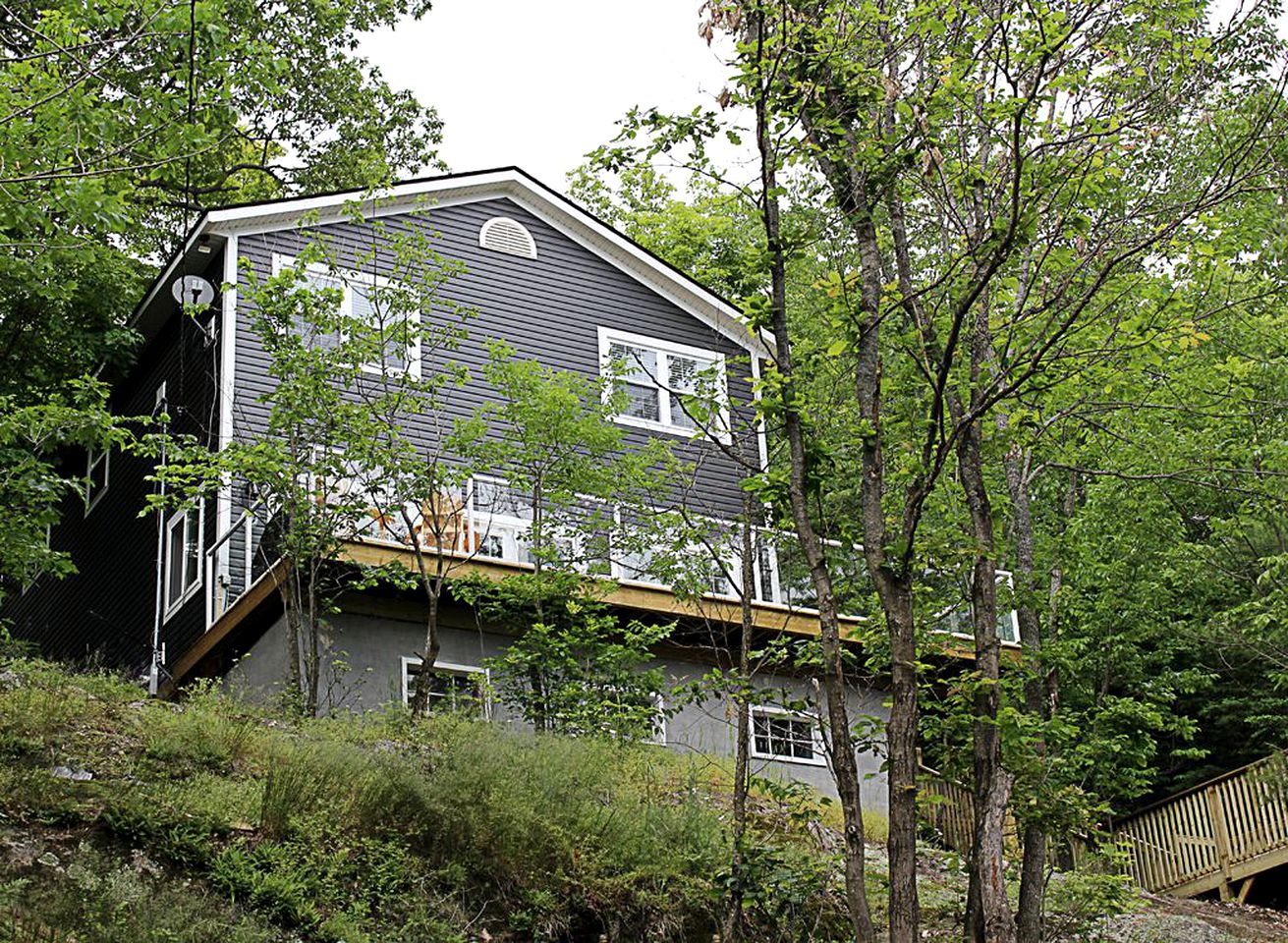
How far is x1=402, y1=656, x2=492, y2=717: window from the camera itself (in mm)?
12875

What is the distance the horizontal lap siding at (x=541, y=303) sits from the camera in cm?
Answer: 1850

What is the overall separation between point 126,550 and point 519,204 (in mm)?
7658

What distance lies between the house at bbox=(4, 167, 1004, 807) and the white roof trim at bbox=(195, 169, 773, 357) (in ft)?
0.09

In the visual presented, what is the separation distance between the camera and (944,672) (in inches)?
711

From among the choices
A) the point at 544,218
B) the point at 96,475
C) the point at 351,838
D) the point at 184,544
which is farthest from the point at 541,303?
the point at 351,838

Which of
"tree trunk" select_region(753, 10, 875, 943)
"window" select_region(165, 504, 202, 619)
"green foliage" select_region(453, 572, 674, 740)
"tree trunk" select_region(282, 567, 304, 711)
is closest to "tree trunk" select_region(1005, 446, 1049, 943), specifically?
"tree trunk" select_region(753, 10, 875, 943)

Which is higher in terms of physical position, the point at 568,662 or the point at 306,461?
the point at 306,461

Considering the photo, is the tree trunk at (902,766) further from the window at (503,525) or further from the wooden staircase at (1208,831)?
the wooden staircase at (1208,831)

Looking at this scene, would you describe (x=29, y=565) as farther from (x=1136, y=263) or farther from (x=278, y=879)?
(x=1136, y=263)

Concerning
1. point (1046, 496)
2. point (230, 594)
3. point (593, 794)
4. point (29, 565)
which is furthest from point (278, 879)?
point (1046, 496)

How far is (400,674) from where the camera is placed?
15.0m

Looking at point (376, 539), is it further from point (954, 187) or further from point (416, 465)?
point (954, 187)

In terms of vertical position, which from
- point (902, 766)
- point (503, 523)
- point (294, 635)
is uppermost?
point (503, 523)

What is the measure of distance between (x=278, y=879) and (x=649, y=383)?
12.4m
